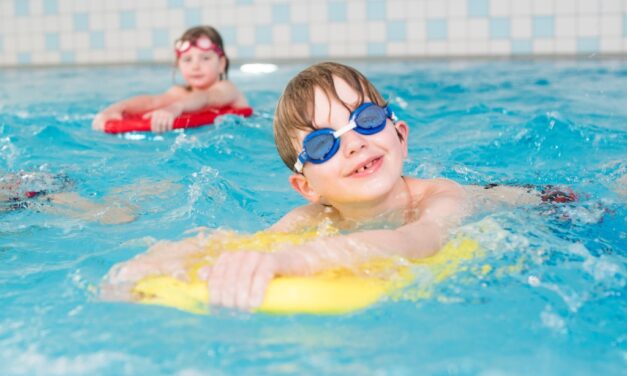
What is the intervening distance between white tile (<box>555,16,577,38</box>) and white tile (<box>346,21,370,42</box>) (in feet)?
7.29

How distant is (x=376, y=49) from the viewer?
35.8 feet

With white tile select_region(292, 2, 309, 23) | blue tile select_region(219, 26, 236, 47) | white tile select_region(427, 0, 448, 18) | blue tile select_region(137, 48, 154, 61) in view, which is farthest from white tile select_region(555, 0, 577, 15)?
blue tile select_region(137, 48, 154, 61)

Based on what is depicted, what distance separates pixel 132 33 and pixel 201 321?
1012cm

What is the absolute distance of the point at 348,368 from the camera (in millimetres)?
1993

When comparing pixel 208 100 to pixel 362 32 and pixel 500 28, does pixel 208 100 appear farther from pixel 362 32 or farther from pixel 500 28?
pixel 500 28

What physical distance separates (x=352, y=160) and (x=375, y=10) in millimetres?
8349

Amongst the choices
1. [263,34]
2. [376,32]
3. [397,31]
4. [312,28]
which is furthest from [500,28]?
[263,34]

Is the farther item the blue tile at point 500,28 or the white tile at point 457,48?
the white tile at point 457,48

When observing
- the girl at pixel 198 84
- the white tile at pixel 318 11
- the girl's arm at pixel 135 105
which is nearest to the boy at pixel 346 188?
the girl's arm at pixel 135 105

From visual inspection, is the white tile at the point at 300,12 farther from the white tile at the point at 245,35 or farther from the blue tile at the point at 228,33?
the blue tile at the point at 228,33

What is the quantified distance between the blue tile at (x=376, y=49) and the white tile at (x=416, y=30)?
0.37 metres

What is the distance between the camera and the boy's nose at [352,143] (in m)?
2.88

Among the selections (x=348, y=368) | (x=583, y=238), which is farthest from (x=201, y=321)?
(x=583, y=238)

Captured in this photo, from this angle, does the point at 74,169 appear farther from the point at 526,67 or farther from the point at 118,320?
the point at 526,67
